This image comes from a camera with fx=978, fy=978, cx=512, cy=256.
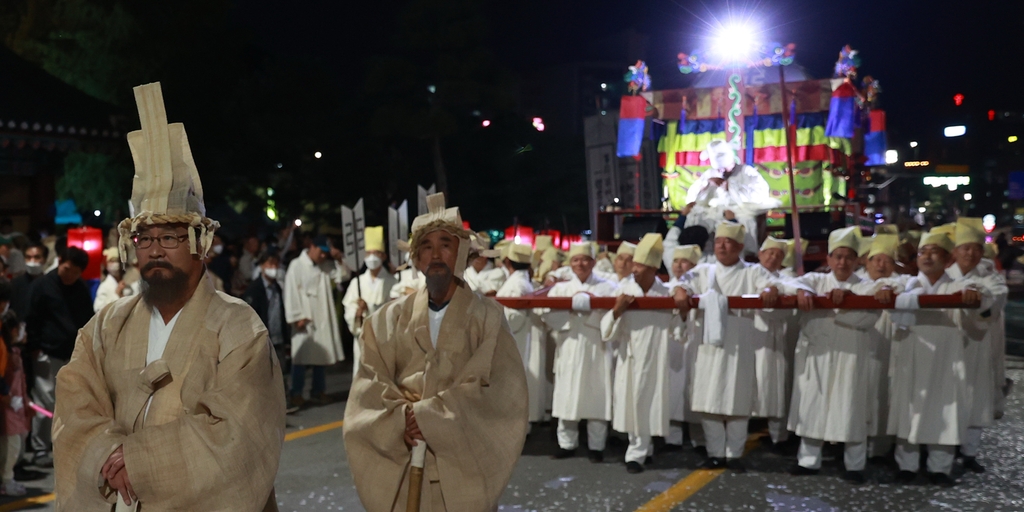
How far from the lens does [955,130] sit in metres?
77.8

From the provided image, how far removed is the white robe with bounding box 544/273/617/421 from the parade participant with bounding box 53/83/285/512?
4280mm

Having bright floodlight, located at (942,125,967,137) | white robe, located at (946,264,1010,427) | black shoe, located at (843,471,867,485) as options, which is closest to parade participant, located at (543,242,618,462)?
black shoe, located at (843,471,867,485)

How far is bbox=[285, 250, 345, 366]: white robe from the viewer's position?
34.8 feet

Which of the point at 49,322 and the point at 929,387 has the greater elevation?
the point at 49,322

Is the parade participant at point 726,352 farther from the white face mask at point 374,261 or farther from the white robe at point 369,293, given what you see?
the white face mask at point 374,261

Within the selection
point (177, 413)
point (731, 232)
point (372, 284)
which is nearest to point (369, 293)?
point (372, 284)

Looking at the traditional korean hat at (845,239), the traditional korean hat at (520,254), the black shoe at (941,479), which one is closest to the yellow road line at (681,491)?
the black shoe at (941,479)

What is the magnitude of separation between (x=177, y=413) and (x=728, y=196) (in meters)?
10.5

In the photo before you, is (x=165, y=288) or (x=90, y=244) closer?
(x=165, y=288)

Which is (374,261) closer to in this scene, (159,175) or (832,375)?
(832,375)

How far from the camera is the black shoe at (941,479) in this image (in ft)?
22.6

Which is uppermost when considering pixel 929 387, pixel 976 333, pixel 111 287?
pixel 111 287

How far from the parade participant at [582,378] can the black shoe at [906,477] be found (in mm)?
2148

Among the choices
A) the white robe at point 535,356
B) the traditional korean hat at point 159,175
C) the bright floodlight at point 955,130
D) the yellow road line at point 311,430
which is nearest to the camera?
the traditional korean hat at point 159,175
